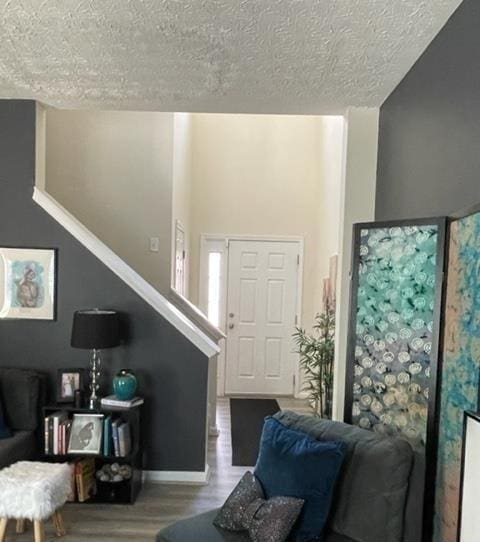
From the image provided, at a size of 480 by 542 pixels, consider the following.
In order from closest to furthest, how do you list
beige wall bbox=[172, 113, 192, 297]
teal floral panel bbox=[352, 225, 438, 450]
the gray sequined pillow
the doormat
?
the gray sequined pillow
teal floral panel bbox=[352, 225, 438, 450]
the doormat
beige wall bbox=[172, 113, 192, 297]

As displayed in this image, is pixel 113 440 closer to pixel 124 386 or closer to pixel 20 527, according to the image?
pixel 124 386

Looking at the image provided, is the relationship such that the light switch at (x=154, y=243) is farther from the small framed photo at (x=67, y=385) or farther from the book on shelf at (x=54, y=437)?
the book on shelf at (x=54, y=437)

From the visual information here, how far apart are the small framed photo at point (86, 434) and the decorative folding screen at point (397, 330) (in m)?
1.59

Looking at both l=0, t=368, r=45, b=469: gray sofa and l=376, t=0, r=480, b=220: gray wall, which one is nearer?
l=376, t=0, r=480, b=220: gray wall

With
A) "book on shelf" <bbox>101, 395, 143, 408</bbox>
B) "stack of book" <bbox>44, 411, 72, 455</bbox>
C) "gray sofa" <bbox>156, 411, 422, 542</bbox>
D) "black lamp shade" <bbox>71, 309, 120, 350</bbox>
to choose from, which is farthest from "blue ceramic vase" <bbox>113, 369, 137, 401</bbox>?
"gray sofa" <bbox>156, 411, 422, 542</bbox>

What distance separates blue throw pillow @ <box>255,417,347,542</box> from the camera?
71.6 inches

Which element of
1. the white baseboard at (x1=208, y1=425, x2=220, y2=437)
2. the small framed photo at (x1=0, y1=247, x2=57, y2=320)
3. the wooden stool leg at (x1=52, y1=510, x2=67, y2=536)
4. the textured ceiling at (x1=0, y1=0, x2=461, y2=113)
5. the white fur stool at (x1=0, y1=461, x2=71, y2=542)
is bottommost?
the white baseboard at (x1=208, y1=425, x2=220, y2=437)

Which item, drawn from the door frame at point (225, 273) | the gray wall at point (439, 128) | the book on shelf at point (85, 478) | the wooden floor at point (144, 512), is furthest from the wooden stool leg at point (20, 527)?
the door frame at point (225, 273)

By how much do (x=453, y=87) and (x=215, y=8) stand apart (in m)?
1.01

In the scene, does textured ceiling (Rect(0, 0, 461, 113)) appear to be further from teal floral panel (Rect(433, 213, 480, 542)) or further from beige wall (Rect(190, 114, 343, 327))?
beige wall (Rect(190, 114, 343, 327))

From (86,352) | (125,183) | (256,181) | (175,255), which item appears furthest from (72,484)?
(256,181)

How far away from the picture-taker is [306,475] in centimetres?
185

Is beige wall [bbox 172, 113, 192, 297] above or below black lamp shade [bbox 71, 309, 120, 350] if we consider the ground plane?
above

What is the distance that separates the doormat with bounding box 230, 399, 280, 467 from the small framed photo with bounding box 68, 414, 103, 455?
3.97 feet
